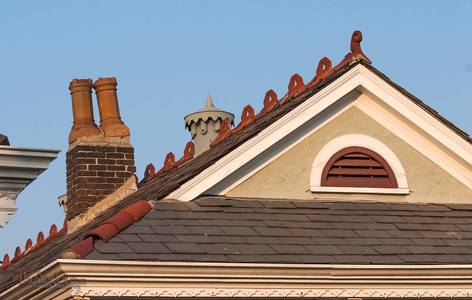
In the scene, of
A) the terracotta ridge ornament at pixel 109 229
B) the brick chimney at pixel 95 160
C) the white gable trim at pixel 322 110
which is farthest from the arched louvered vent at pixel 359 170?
the brick chimney at pixel 95 160

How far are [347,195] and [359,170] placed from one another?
1.23ft

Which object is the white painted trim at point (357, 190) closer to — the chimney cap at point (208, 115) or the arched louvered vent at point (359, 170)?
the arched louvered vent at point (359, 170)

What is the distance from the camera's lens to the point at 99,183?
65.1ft

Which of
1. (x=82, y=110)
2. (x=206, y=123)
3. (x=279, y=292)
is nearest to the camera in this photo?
(x=279, y=292)

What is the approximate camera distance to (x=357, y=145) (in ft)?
58.8

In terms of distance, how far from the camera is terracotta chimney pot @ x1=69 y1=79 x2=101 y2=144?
20172mm

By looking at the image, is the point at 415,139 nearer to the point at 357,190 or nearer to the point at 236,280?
the point at 357,190

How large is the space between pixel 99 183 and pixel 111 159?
1.34 feet

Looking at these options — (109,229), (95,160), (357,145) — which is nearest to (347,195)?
(357,145)

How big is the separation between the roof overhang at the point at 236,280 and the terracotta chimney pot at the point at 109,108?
433 centimetres

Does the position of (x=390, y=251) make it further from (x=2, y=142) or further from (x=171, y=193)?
(x=2, y=142)

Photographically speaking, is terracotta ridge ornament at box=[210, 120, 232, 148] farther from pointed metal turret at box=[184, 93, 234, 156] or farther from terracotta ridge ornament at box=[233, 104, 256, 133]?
pointed metal turret at box=[184, 93, 234, 156]

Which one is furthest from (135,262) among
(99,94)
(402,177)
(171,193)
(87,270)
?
(99,94)

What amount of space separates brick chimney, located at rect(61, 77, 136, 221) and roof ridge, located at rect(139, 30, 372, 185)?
77 centimetres
